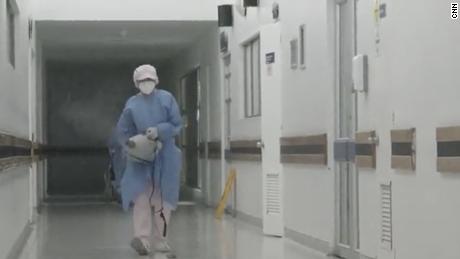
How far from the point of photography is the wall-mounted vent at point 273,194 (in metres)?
9.79

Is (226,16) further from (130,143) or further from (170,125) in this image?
(130,143)

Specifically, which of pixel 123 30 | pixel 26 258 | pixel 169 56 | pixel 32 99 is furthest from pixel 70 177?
pixel 26 258

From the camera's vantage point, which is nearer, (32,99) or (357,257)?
(357,257)

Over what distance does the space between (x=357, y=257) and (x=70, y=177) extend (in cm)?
1688

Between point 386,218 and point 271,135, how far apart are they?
12.5 feet

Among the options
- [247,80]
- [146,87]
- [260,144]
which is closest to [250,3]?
[247,80]

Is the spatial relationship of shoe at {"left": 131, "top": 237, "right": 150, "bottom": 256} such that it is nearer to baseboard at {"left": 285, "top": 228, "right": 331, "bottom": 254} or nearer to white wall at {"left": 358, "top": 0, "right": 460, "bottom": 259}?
baseboard at {"left": 285, "top": 228, "right": 331, "bottom": 254}

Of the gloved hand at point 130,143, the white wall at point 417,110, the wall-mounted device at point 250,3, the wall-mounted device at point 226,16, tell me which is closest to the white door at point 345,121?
the white wall at point 417,110

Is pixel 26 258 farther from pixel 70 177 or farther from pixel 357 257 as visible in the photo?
pixel 70 177

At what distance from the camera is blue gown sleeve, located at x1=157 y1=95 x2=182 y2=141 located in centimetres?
819

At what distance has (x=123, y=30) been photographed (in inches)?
604

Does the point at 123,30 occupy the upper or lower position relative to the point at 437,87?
upper

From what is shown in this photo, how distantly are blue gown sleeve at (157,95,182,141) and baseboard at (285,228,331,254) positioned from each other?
160 cm

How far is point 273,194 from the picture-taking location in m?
9.86
